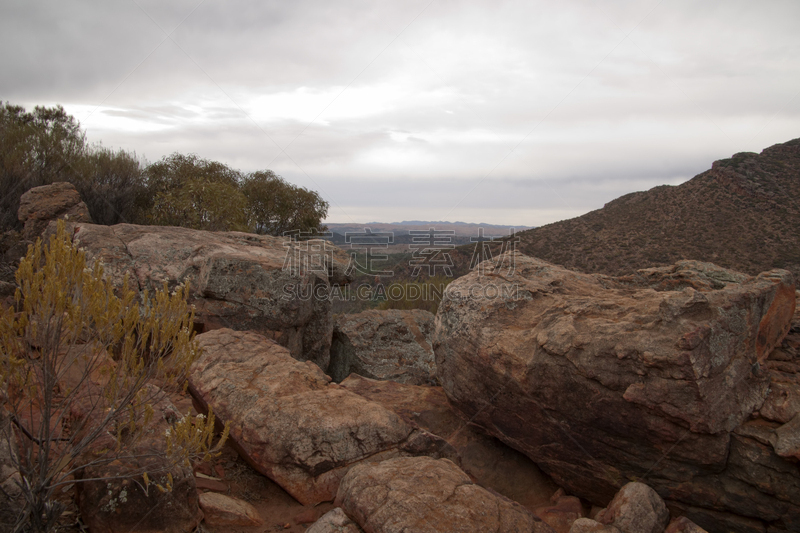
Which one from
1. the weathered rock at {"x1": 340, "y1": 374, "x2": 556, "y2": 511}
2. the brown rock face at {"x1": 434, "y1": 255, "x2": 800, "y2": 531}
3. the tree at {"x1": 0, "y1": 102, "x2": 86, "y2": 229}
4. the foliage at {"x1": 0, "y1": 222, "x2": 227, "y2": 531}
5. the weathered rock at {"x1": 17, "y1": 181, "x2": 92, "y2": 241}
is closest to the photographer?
the foliage at {"x1": 0, "y1": 222, "x2": 227, "y2": 531}

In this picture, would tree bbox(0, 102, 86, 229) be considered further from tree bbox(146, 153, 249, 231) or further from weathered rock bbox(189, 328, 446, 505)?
weathered rock bbox(189, 328, 446, 505)

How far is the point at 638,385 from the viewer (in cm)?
423

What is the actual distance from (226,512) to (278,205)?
62.8 ft

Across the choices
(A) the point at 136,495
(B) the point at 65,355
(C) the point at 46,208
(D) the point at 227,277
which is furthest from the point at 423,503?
(C) the point at 46,208

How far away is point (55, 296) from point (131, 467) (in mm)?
1404

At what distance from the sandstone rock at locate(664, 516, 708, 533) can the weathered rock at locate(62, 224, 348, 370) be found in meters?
6.06

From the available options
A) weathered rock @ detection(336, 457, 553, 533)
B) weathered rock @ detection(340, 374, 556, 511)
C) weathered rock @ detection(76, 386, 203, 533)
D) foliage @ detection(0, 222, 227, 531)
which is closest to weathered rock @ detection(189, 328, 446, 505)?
weathered rock @ detection(336, 457, 553, 533)

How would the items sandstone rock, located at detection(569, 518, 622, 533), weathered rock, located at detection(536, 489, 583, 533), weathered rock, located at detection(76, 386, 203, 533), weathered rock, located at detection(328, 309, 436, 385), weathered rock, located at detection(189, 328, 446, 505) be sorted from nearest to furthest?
weathered rock, located at detection(76, 386, 203, 533), sandstone rock, located at detection(569, 518, 622, 533), weathered rock, located at detection(189, 328, 446, 505), weathered rock, located at detection(536, 489, 583, 533), weathered rock, located at detection(328, 309, 436, 385)

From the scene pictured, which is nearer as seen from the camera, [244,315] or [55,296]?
A: [55,296]

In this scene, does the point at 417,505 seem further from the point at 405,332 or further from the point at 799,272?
the point at 799,272

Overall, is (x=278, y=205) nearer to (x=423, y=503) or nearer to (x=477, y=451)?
(x=477, y=451)

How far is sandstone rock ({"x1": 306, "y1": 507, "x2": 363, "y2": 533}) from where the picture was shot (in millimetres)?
3312

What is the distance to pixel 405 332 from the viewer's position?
1090 cm

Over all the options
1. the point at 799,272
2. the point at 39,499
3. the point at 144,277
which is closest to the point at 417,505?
the point at 39,499
